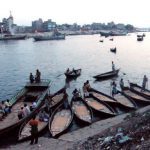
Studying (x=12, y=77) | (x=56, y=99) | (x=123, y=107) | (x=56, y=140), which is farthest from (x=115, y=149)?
(x=12, y=77)

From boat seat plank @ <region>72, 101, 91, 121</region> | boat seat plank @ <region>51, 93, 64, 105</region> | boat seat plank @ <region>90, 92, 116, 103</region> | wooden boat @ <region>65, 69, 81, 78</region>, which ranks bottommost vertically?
wooden boat @ <region>65, 69, 81, 78</region>

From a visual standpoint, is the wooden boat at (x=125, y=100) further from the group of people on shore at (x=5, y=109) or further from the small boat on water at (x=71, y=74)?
the small boat on water at (x=71, y=74)

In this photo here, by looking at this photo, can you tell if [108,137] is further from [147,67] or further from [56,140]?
[147,67]

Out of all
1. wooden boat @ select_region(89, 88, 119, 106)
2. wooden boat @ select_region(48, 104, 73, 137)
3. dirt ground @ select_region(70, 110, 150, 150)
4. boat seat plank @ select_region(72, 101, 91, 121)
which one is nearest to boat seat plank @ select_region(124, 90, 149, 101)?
wooden boat @ select_region(89, 88, 119, 106)

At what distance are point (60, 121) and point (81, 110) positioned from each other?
3.72 m

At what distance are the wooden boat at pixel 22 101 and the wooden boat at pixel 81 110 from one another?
3171 millimetres

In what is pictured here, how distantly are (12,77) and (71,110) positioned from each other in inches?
1291

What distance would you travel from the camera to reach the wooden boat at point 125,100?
31.8 meters

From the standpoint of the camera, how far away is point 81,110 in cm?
3011

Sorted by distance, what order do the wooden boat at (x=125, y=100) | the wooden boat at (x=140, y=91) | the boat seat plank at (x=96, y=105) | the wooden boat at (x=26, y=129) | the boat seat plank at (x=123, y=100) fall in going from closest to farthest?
1. the wooden boat at (x=26, y=129)
2. the boat seat plank at (x=96, y=105)
3. the wooden boat at (x=125, y=100)
4. the boat seat plank at (x=123, y=100)
5. the wooden boat at (x=140, y=91)

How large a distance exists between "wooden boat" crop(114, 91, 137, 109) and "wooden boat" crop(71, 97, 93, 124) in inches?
153

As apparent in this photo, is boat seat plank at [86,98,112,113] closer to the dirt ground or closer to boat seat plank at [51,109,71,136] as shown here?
boat seat plank at [51,109,71,136]

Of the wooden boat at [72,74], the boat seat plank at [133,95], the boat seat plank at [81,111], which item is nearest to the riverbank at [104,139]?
the boat seat plank at [81,111]

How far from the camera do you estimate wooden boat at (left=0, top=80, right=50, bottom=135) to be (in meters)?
25.2
